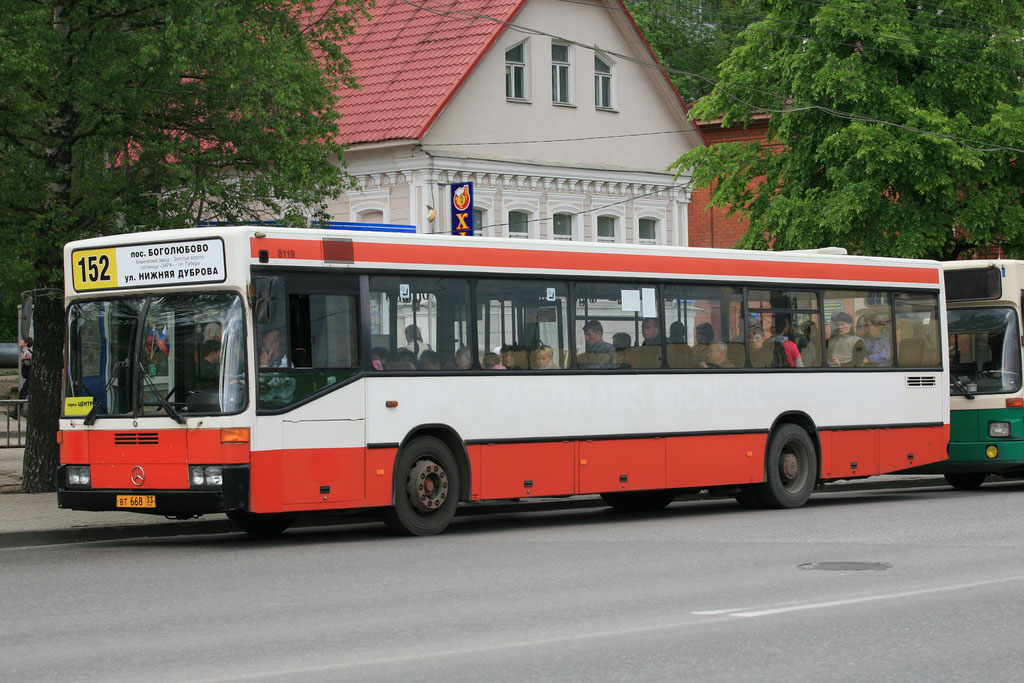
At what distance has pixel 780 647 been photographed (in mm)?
8227

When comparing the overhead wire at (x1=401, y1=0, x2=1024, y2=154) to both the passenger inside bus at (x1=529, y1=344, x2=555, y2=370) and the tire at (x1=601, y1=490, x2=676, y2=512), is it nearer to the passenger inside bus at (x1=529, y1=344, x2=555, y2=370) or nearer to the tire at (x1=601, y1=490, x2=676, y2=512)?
the tire at (x1=601, y1=490, x2=676, y2=512)

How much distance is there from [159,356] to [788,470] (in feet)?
25.1

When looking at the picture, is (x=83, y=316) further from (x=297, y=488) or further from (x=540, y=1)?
(x=540, y=1)

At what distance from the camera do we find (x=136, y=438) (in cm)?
1405

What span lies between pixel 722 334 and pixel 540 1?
20070 mm

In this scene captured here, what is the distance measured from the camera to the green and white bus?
813 inches

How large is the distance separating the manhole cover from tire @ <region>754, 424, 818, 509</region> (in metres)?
5.95

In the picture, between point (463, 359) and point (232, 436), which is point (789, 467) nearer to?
point (463, 359)

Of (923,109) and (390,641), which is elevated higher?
(923,109)

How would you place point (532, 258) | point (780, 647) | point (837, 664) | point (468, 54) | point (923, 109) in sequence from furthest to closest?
point (468, 54), point (923, 109), point (532, 258), point (780, 647), point (837, 664)

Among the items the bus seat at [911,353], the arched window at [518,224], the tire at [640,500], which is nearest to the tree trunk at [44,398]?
the tire at [640,500]

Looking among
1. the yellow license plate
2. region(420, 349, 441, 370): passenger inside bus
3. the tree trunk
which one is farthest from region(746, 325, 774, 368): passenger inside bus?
the tree trunk

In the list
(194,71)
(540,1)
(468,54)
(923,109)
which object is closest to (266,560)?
(194,71)

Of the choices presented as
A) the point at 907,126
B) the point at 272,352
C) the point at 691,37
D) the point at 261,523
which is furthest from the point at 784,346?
the point at 691,37
